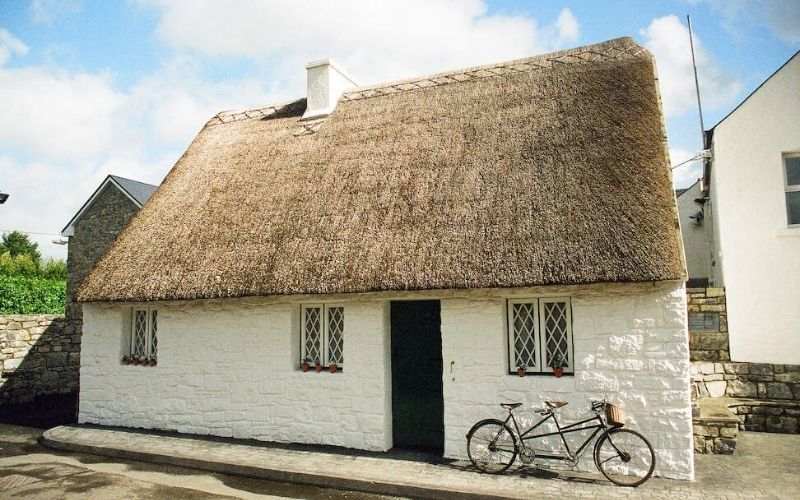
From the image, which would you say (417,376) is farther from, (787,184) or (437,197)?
(787,184)

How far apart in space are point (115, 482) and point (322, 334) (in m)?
3.47

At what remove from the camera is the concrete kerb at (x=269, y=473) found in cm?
635

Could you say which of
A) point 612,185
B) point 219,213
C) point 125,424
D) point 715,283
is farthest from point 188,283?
point 715,283

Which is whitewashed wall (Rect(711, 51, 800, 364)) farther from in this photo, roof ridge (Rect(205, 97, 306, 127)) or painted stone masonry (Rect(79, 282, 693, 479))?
roof ridge (Rect(205, 97, 306, 127))

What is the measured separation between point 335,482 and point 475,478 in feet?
5.88

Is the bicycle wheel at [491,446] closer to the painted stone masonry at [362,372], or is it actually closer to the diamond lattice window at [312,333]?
the painted stone masonry at [362,372]

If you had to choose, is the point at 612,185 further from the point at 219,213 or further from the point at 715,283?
the point at 219,213

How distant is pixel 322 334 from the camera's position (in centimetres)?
866

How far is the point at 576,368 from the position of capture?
6.99 metres

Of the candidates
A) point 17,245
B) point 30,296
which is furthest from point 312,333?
point 17,245

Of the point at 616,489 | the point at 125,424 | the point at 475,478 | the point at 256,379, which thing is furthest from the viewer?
the point at 125,424

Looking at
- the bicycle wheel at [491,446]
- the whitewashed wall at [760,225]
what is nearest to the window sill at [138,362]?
the bicycle wheel at [491,446]

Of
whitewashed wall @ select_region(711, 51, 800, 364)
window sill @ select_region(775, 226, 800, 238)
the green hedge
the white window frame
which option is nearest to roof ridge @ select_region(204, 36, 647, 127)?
whitewashed wall @ select_region(711, 51, 800, 364)

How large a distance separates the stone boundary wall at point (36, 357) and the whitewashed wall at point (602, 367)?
35.1 feet
